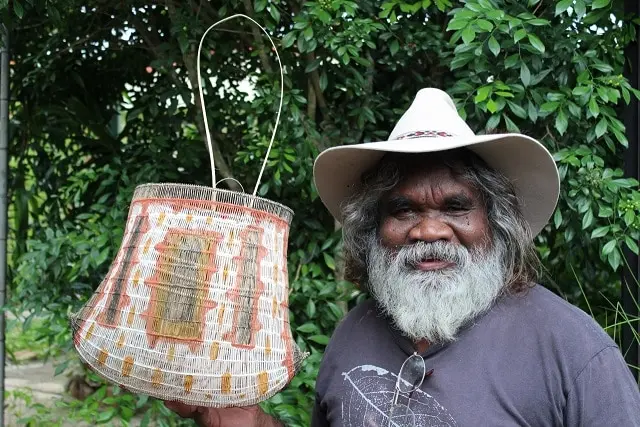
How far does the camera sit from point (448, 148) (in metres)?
1.96

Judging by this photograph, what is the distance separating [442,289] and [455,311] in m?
0.06

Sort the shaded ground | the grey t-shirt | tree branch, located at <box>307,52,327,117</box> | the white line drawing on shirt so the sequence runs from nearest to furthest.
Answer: the grey t-shirt
the white line drawing on shirt
tree branch, located at <box>307,52,327,117</box>
the shaded ground

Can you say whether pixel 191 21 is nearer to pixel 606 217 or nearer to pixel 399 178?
pixel 399 178

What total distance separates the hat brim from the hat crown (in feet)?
0.16

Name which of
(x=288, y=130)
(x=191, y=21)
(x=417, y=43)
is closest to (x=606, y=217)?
(x=417, y=43)

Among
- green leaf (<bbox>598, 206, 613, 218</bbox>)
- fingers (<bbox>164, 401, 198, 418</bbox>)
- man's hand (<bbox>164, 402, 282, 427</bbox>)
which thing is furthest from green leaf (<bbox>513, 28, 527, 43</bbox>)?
fingers (<bbox>164, 401, 198, 418</bbox>)

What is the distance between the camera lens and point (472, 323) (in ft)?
6.64

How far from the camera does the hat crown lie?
2.06 m

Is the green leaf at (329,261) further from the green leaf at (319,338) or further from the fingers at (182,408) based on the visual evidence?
the fingers at (182,408)

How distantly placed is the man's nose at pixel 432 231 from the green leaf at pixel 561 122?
0.84m

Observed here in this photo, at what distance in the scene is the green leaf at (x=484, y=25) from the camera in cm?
252

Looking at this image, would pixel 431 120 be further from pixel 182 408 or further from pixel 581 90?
pixel 182 408

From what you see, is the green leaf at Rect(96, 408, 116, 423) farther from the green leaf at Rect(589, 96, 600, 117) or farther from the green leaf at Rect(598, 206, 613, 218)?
the green leaf at Rect(589, 96, 600, 117)

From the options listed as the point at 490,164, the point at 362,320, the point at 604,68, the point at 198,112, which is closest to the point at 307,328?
the point at 362,320
